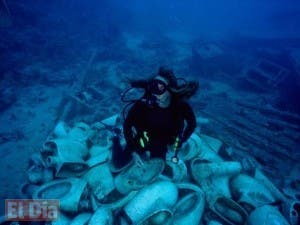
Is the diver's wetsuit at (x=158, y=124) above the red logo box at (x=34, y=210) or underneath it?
above

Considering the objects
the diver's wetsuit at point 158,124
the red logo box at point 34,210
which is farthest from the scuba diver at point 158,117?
the red logo box at point 34,210

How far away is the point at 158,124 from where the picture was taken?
11.6 ft

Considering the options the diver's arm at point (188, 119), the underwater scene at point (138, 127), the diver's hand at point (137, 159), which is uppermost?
the diver's arm at point (188, 119)

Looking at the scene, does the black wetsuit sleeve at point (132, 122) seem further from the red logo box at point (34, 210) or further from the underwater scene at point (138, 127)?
the red logo box at point (34, 210)

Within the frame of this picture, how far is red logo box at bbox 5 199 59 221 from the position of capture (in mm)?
3693

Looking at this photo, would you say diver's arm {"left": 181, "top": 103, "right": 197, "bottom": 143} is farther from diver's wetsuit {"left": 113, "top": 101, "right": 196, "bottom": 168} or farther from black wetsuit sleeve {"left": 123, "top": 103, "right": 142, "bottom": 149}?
black wetsuit sleeve {"left": 123, "top": 103, "right": 142, "bottom": 149}

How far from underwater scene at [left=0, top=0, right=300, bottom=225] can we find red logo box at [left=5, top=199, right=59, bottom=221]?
1 cm

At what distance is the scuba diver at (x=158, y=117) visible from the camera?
320cm

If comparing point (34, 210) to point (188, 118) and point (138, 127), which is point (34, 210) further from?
point (188, 118)

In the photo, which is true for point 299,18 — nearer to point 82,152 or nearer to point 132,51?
point 132,51

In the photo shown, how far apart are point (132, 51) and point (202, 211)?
40.5ft

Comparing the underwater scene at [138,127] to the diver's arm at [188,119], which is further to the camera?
the underwater scene at [138,127]

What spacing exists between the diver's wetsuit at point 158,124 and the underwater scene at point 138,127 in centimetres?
2

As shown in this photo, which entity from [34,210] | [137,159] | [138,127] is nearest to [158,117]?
[138,127]
